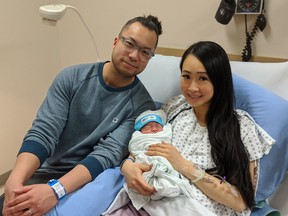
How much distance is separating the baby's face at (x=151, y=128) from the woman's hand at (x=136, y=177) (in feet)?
0.55

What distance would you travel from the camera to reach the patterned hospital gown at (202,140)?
4.11 ft

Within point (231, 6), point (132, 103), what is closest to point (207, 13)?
point (231, 6)

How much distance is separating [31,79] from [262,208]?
2.03m

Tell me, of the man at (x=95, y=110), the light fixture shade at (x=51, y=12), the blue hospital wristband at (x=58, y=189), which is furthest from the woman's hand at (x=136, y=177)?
the light fixture shade at (x=51, y=12)

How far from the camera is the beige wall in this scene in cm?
188

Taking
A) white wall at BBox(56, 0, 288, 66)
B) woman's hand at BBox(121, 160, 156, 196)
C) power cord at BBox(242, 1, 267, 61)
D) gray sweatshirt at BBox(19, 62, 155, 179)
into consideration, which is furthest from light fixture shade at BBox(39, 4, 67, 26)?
power cord at BBox(242, 1, 267, 61)

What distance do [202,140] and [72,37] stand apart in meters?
1.78

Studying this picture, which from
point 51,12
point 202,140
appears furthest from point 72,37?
point 202,140

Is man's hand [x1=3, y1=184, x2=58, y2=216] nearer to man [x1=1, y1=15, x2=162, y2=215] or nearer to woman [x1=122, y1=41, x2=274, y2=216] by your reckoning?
man [x1=1, y1=15, x2=162, y2=215]

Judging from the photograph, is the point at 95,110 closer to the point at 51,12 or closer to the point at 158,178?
the point at 158,178

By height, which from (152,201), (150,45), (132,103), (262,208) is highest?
(150,45)

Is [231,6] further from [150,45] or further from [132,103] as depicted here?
[132,103]

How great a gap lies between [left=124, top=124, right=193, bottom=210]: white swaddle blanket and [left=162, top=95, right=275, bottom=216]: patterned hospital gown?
0.29 feet

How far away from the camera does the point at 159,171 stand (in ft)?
3.89
